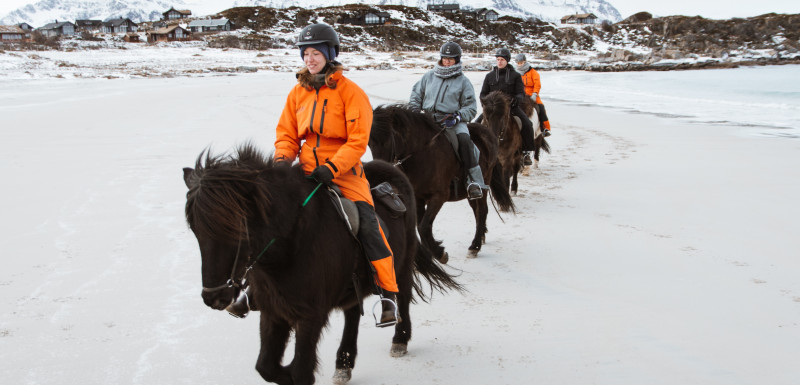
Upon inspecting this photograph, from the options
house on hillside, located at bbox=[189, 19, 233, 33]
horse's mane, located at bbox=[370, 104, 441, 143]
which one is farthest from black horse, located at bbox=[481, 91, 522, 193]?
house on hillside, located at bbox=[189, 19, 233, 33]

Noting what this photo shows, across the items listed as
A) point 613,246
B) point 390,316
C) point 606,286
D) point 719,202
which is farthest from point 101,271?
point 719,202

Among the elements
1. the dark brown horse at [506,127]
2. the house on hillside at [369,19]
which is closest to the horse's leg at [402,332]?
the dark brown horse at [506,127]

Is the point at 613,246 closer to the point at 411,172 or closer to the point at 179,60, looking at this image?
the point at 411,172

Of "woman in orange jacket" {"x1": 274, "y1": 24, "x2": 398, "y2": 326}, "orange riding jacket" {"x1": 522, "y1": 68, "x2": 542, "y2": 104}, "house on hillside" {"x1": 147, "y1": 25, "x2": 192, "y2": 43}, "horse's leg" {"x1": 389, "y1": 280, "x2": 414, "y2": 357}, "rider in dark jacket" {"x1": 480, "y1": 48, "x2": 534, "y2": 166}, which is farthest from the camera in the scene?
"house on hillside" {"x1": 147, "y1": 25, "x2": 192, "y2": 43}

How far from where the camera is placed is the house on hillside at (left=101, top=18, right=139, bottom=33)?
97.4m

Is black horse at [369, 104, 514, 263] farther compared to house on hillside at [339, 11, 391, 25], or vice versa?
house on hillside at [339, 11, 391, 25]

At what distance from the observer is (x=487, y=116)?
8586 mm

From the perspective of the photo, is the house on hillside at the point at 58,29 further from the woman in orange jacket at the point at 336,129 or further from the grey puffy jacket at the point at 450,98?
the woman in orange jacket at the point at 336,129

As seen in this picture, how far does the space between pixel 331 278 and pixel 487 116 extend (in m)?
5.92

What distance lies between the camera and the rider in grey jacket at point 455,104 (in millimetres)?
6559

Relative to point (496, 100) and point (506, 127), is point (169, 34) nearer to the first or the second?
point (506, 127)

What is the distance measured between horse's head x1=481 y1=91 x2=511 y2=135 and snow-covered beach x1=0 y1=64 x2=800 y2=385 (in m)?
1.29

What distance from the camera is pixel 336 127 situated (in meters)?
3.38

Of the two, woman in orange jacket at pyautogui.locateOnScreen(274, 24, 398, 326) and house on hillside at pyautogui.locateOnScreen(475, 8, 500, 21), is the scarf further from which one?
house on hillside at pyautogui.locateOnScreen(475, 8, 500, 21)
